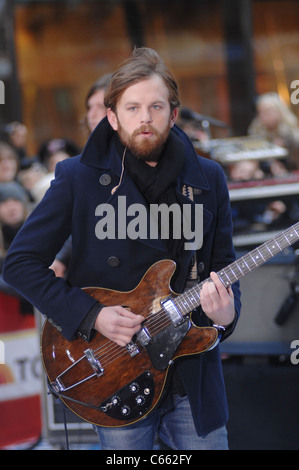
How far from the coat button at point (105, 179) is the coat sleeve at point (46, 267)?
0.42ft

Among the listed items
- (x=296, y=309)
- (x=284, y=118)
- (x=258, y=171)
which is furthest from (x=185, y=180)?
(x=284, y=118)

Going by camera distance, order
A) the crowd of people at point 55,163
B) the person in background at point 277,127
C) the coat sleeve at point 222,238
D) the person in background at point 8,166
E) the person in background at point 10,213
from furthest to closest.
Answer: the person in background at point 8,166, the person in background at point 277,127, the person in background at point 10,213, the crowd of people at point 55,163, the coat sleeve at point 222,238

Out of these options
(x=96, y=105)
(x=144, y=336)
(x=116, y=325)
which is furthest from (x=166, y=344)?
(x=96, y=105)

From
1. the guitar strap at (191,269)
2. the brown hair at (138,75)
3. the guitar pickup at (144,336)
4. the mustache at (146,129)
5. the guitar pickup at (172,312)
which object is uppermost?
the brown hair at (138,75)

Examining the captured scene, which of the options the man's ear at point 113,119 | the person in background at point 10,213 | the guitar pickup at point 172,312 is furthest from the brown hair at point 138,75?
the person in background at point 10,213

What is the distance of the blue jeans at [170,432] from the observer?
8.93 ft

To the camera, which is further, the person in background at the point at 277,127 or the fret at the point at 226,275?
the person in background at the point at 277,127

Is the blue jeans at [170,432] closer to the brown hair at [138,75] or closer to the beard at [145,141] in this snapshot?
the beard at [145,141]

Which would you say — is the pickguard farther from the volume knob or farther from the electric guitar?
the volume knob

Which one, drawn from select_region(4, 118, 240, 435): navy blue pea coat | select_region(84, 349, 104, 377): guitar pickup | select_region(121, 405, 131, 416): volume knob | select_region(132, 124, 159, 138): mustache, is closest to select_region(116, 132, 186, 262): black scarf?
select_region(4, 118, 240, 435): navy blue pea coat

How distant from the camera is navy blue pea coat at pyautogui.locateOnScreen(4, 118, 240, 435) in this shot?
267 cm

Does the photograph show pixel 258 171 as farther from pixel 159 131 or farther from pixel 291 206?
pixel 159 131

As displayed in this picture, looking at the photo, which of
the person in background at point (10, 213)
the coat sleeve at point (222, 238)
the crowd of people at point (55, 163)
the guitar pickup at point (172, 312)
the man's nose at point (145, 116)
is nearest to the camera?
the man's nose at point (145, 116)

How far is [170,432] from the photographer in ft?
9.28
